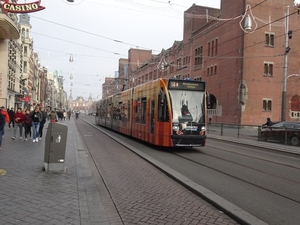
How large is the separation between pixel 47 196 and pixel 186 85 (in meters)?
8.79

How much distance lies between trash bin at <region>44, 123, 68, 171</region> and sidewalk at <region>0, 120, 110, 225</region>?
212mm

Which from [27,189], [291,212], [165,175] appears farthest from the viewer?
[165,175]

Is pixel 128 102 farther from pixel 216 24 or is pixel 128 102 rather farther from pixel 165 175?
pixel 216 24

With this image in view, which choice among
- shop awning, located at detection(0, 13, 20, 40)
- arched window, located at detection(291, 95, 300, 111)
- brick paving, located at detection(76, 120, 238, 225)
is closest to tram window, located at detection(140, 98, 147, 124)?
brick paving, located at detection(76, 120, 238, 225)

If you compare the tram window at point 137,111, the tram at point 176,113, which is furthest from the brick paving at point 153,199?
the tram window at point 137,111

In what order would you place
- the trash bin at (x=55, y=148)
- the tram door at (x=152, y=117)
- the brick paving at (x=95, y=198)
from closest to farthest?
the brick paving at (x=95, y=198)
the trash bin at (x=55, y=148)
the tram door at (x=152, y=117)

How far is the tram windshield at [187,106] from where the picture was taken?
41.5 feet

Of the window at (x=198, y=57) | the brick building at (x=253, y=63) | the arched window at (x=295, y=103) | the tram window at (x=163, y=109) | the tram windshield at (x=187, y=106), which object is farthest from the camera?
the window at (x=198, y=57)

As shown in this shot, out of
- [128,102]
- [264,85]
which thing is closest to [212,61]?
[264,85]

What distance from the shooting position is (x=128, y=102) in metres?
19.2

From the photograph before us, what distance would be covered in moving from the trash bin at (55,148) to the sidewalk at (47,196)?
0.21m

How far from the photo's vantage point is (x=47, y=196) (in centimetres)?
539

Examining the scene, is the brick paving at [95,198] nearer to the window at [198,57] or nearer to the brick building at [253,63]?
the brick building at [253,63]

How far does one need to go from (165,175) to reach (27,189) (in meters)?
3.59
